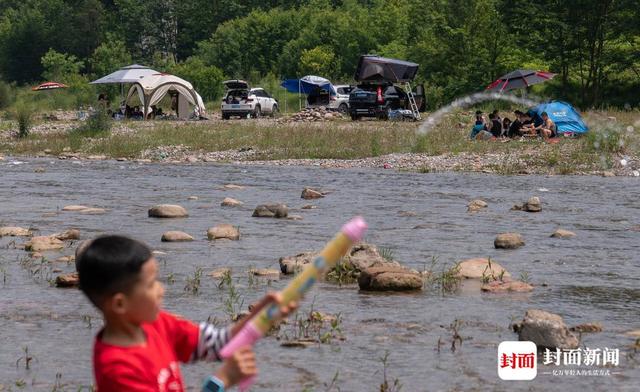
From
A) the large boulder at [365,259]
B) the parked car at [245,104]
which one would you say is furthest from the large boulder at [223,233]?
the parked car at [245,104]

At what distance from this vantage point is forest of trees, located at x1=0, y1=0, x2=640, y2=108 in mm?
42406

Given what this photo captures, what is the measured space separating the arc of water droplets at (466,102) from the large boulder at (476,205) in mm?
14352

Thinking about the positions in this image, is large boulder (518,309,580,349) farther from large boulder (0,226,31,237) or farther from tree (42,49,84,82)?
tree (42,49,84,82)

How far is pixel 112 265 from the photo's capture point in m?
3.39

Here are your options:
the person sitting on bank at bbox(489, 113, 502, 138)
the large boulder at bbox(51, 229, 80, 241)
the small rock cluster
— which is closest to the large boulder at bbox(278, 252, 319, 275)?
the large boulder at bbox(51, 229, 80, 241)

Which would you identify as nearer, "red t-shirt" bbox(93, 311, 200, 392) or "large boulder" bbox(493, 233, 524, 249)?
"red t-shirt" bbox(93, 311, 200, 392)

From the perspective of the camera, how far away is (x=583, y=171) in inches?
962

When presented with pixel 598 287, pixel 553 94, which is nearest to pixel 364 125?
pixel 553 94

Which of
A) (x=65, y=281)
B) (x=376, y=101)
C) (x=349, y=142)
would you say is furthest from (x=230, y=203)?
(x=376, y=101)

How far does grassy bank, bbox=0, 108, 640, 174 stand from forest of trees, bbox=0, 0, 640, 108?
715 cm

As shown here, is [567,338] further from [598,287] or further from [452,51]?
[452,51]

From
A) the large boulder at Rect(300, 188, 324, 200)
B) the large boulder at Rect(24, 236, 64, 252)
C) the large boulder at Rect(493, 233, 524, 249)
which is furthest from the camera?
the large boulder at Rect(300, 188, 324, 200)

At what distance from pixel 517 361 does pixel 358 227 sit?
5.26 m

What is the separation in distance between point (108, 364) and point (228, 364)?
0.38 metres
